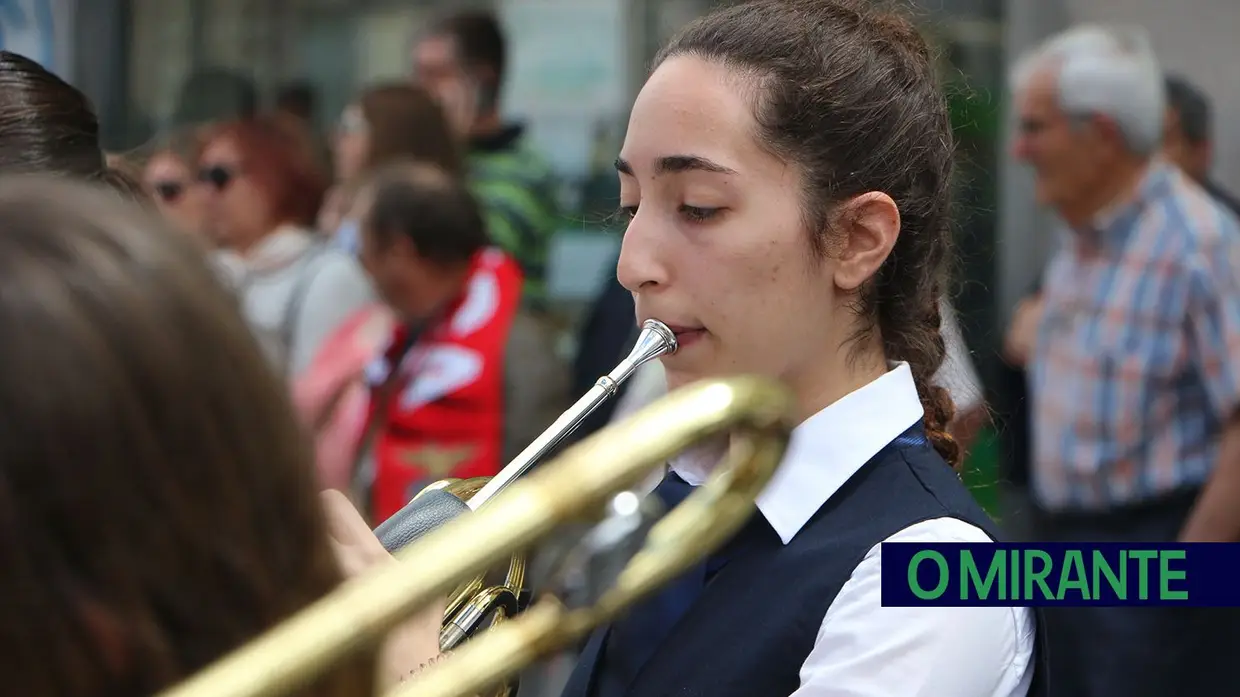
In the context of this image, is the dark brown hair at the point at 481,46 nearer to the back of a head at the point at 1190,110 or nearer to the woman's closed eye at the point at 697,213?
the back of a head at the point at 1190,110

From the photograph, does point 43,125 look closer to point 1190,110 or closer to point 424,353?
point 424,353

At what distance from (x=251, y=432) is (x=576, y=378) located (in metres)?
2.96

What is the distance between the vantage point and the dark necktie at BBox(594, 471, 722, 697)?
52.4 inches

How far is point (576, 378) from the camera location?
362 cm

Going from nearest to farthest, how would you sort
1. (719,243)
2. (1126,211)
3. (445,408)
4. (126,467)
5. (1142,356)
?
(126,467)
(719,243)
(1142,356)
(1126,211)
(445,408)

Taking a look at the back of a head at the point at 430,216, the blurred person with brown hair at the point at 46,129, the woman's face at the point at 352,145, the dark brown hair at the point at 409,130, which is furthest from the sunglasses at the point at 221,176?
the blurred person with brown hair at the point at 46,129

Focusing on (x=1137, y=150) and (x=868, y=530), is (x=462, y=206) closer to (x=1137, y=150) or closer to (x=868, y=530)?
(x=1137, y=150)

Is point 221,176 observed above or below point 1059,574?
above

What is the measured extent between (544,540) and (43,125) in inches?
42.6

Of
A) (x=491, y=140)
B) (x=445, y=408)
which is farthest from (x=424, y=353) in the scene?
(x=491, y=140)

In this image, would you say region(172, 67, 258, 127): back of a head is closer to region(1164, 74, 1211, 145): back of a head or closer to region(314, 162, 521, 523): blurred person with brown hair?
region(314, 162, 521, 523): blurred person with brown hair

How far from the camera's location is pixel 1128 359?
9.95 feet

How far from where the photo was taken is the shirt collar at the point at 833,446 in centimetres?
131

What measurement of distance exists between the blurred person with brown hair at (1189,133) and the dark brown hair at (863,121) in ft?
7.72
